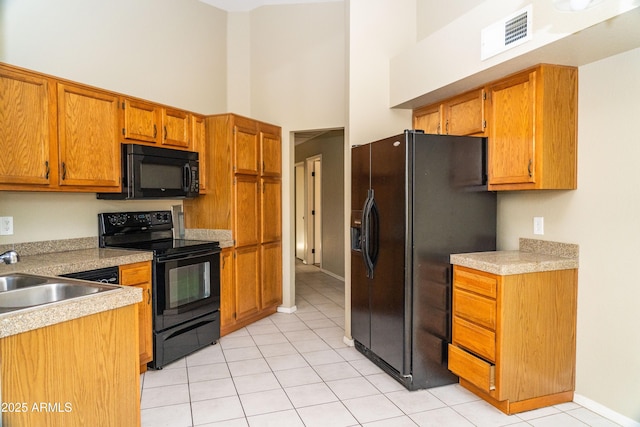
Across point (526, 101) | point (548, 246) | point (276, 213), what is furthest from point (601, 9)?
point (276, 213)

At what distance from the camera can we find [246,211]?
12.8ft

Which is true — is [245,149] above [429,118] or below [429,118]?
below

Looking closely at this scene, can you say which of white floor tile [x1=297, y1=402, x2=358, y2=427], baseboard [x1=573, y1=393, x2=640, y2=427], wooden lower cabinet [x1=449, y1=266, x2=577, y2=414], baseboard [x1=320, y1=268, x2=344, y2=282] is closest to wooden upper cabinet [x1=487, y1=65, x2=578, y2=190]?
wooden lower cabinet [x1=449, y1=266, x2=577, y2=414]

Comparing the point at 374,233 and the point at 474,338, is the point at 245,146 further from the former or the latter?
the point at 474,338

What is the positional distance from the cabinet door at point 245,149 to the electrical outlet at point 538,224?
101 inches

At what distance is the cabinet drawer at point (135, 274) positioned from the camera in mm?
2662

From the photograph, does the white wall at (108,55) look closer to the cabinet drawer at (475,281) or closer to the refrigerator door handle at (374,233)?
the refrigerator door handle at (374,233)

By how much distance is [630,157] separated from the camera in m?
2.15

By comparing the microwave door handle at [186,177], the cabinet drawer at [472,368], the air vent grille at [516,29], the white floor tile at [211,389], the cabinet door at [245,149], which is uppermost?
the air vent grille at [516,29]

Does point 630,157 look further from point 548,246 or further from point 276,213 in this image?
point 276,213

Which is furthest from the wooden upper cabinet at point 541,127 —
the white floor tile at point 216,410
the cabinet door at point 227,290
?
the cabinet door at point 227,290

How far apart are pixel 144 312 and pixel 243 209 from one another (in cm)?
137

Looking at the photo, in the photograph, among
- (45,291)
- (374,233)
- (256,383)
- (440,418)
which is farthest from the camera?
(374,233)

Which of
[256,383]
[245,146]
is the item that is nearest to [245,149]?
[245,146]
